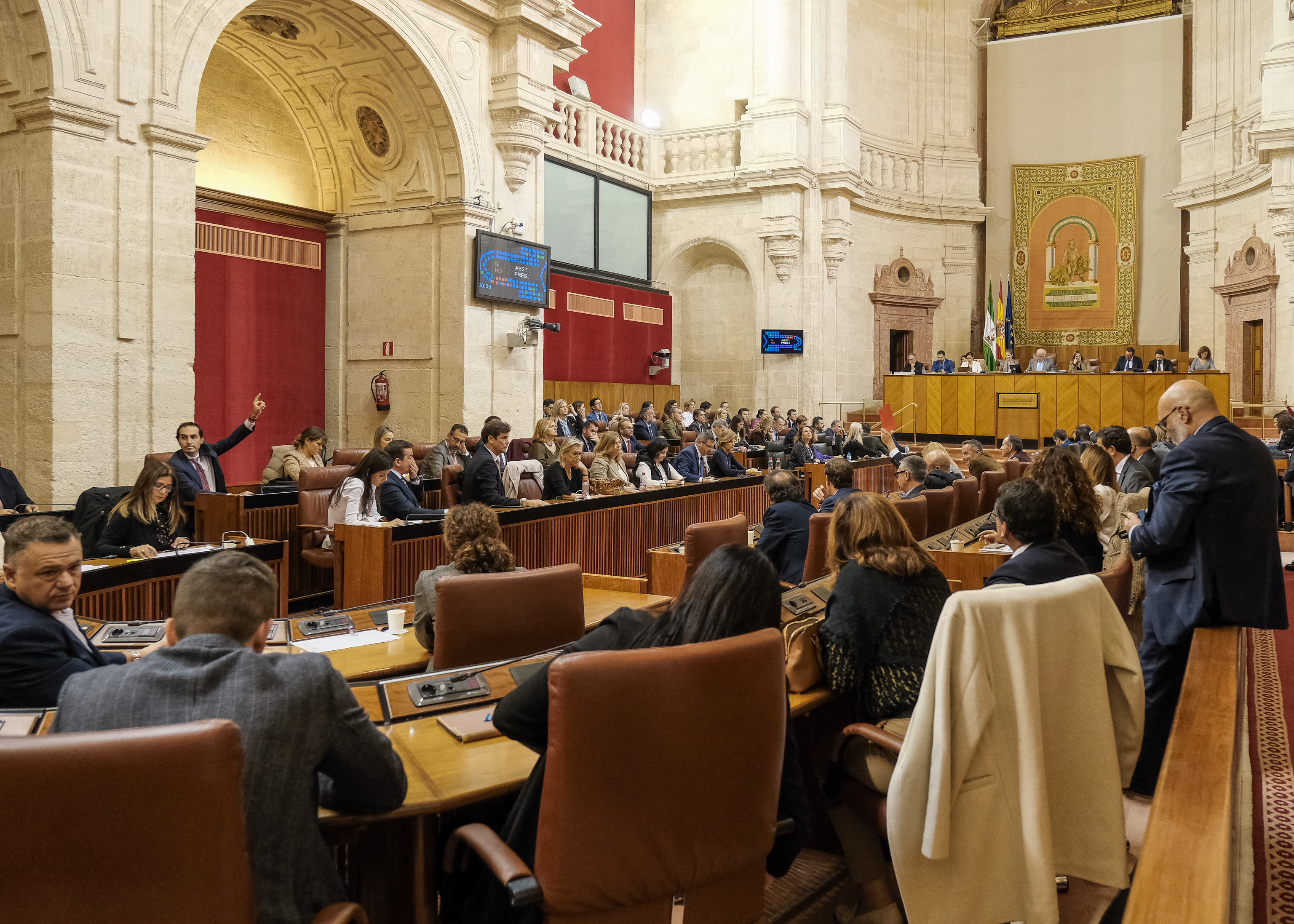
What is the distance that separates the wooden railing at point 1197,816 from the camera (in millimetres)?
1472

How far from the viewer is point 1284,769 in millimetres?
3221

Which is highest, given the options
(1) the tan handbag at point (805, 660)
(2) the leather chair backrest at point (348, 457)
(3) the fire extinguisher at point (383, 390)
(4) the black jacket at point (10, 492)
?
(3) the fire extinguisher at point (383, 390)

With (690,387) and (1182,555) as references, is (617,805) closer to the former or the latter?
(1182,555)

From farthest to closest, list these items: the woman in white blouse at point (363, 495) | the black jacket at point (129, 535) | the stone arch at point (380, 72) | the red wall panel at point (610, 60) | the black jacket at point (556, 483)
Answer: the red wall panel at point (610, 60)
the stone arch at point (380, 72)
the black jacket at point (556, 483)
the woman in white blouse at point (363, 495)
the black jacket at point (129, 535)

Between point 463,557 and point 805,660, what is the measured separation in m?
1.17

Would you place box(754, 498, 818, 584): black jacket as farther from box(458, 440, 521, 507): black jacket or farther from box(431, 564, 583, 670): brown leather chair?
box(458, 440, 521, 507): black jacket

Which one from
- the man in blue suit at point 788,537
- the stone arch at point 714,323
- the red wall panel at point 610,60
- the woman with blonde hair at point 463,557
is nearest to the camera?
the woman with blonde hair at point 463,557

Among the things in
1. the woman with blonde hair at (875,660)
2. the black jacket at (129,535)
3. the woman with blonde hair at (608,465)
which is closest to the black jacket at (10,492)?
the black jacket at (129,535)

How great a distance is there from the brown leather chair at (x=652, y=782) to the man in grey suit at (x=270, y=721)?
0.31 meters

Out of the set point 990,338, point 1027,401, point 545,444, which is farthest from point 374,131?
point 990,338

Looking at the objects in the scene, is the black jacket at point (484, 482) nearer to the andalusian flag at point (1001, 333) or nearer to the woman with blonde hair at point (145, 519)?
the woman with blonde hair at point (145, 519)

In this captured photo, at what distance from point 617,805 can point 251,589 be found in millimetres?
754

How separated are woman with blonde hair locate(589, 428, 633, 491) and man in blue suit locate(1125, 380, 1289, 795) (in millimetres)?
4900

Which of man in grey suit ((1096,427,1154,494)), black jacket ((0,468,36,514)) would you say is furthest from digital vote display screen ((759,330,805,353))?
black jacket ((0,468,36,514))
